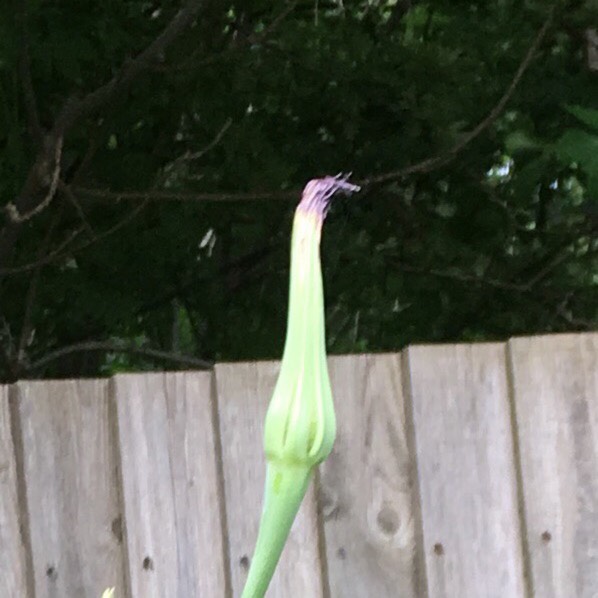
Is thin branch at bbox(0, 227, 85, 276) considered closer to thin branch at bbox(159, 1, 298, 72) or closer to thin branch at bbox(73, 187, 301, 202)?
thin branch at bbox(73, 187, 301, 202)

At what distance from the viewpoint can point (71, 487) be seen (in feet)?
4.43

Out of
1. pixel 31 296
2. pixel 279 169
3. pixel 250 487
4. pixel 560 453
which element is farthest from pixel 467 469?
pixel 31 296

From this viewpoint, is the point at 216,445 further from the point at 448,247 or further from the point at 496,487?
the point at 448,247

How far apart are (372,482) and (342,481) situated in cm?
4

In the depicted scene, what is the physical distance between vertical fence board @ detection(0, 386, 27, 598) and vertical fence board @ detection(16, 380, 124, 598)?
0.02 m

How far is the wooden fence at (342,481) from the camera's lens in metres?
1.15

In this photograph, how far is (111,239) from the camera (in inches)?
74.3

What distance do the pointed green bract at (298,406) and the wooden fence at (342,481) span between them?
68cm

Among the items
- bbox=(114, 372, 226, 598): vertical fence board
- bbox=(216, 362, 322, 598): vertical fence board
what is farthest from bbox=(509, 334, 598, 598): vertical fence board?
bbox=(114, 372, 226, 598): vertical fence board

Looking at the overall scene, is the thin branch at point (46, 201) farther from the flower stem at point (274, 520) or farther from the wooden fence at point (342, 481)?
the flower stem at point (274, 520)

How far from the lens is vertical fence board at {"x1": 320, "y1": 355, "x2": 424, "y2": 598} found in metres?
1.21

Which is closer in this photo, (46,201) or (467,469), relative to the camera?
(467,469)

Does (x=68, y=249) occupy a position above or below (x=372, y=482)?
above

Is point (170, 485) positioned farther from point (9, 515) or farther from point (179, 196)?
point (179, 196)
